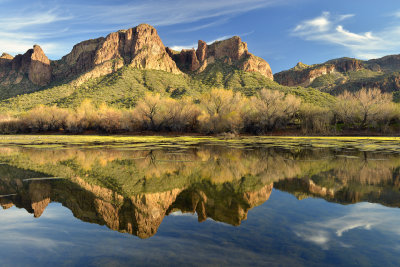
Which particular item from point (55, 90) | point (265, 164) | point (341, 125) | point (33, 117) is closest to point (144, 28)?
point (55, 90)

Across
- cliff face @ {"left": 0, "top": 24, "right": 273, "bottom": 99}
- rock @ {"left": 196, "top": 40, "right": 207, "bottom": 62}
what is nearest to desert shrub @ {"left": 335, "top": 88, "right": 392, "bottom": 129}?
cliff face @ {"left": 0, "top": 24, "right": 273, "bottom": 99}

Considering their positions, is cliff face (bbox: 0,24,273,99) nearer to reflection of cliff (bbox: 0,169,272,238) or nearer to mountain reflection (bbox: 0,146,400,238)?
mountain reflection (bbox: 0,146,400,238)

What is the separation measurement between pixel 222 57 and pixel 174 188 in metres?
160

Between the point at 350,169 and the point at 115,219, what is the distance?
36.0ft

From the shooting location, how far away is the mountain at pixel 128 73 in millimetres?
95250

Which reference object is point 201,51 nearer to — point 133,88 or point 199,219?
point 133,88

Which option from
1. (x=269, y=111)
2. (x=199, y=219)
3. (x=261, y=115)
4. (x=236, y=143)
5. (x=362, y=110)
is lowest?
(x=236, y=143)

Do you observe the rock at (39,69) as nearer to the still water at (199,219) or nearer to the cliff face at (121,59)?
the cliff face at (121,59)

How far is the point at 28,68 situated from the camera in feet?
575

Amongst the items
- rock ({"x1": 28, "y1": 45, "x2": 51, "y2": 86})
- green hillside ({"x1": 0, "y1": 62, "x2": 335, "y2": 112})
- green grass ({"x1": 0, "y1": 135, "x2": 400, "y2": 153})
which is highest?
rock ({"x1": 28, "y1": 45, "x2": 51, "y2": 86})

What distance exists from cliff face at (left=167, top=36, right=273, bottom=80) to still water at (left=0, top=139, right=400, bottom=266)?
138 m

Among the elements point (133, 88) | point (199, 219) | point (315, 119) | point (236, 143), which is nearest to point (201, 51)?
point (133, 88)

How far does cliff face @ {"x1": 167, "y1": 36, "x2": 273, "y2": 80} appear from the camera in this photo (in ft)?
485

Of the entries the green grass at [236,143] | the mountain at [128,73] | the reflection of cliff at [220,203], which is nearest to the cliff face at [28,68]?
the mountain at [128,73]
